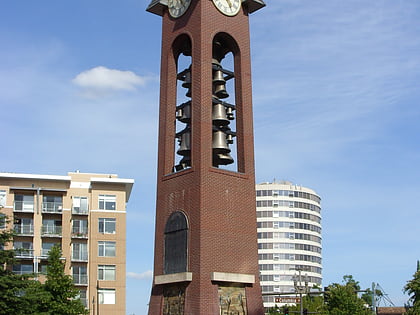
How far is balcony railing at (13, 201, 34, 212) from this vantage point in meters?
70.2

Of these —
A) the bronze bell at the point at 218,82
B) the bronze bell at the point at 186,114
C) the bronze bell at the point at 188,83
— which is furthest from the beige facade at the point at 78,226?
the bronze bell at the point at 218,82

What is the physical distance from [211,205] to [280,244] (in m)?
99.6

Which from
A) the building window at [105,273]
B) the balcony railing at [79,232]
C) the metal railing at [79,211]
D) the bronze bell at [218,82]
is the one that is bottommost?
the building window at [105,273]

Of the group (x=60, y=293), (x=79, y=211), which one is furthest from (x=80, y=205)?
A: (x=60, y=293)

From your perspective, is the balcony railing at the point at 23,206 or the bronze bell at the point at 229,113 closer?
the bronze bell at the point at 229,113

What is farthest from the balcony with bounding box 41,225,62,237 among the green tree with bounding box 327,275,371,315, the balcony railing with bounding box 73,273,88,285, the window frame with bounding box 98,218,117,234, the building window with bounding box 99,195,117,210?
the green tree with bounding box 327,275,371,315

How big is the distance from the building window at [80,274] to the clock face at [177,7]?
3686cm

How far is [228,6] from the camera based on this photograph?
3972cm

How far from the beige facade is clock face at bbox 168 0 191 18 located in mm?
34273

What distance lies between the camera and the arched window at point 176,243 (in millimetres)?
35719

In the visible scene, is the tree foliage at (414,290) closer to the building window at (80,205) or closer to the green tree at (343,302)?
the green tree at (343,302)

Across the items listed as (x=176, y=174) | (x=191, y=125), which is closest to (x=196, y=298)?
(x=176, y=174)

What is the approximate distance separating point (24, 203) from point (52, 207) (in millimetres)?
2822

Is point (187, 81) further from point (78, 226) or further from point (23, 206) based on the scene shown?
point (23, 206)
